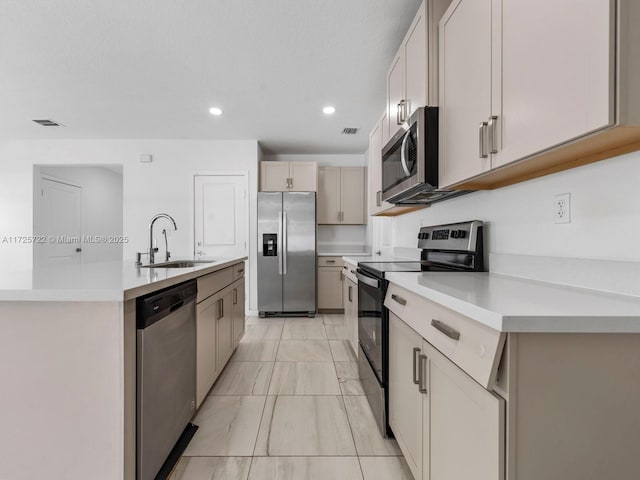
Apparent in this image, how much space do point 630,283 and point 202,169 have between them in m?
4.58

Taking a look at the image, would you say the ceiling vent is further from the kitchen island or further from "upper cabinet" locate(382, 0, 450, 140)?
"upper cabinet" locate(382, 0, 450, 140)

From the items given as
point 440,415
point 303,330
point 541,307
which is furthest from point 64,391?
point 303,330

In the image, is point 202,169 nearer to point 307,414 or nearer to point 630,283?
point 307,414

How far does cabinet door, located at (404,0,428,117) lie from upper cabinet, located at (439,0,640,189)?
129mm

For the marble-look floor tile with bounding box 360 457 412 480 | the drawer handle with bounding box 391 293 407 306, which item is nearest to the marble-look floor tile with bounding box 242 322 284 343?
the marble-look floor tile with bounding box 360 457 412 480

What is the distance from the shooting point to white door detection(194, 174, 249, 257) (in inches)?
180

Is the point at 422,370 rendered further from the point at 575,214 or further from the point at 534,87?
the point at 534,87

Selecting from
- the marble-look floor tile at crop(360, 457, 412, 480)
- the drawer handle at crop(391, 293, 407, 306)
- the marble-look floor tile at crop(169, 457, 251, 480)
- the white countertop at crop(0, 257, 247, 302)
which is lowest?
the marble-look floor tile at crop(169, 457, 251, 480)

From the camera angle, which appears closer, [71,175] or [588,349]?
[588,349]

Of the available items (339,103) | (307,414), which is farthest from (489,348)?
(339,103)

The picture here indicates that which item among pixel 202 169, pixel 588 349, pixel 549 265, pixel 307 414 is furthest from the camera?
pixel 202 169

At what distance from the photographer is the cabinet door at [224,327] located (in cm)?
228

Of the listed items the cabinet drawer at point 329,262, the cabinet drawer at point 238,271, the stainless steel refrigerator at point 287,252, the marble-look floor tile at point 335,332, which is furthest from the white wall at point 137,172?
the marble-look floor tile at point 335,332

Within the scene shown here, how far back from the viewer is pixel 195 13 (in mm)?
2025
